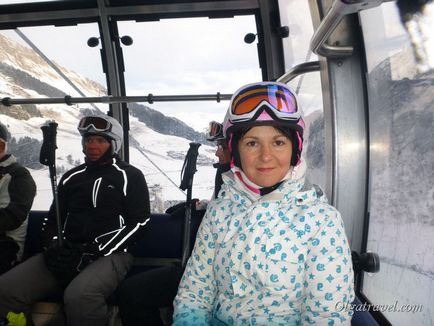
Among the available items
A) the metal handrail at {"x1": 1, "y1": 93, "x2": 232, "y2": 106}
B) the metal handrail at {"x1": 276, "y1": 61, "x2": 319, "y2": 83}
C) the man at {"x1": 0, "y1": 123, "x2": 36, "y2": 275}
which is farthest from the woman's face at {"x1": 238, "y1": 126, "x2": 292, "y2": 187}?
the man at {"x1": 0, "y1": 123, "x2": 36, "y2": 275}

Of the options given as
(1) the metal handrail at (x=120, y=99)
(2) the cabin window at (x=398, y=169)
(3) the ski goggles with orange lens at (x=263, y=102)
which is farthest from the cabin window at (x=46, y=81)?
(2) the cabin window at (x=398, y=169)

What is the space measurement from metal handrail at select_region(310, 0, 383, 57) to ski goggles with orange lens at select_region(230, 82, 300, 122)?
247mm

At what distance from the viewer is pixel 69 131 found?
11.8 ft

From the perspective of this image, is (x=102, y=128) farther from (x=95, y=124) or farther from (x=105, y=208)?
(x=105, y=208)

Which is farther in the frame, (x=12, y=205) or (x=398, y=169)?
(x=12, y=205)

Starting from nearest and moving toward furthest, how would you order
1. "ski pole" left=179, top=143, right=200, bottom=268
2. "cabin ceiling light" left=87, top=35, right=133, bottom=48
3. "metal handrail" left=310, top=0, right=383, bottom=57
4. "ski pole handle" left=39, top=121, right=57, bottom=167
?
"metal handrail" left=310, top=0, right=383, bottom=57, "ski pole handle" left=39, top=121, right=57, bottom=167, "ski pole" left=179, top=143, right=200, bottom=268, "cabin ceiling light" left=87, top=35, right=133, bottom=48

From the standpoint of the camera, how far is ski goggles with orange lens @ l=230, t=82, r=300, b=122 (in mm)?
1208

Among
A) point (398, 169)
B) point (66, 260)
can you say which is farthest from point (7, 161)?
point (398, 169)

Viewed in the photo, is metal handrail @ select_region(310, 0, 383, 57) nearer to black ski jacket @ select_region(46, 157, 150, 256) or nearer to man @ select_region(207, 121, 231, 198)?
man @ select_region(207, 121, 231, 198)

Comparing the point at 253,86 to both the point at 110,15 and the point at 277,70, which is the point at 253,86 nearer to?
the point at 277,70

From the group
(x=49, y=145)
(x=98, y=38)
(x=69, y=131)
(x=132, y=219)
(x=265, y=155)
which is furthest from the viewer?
(x=69, y=131)

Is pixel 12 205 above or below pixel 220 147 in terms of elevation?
below

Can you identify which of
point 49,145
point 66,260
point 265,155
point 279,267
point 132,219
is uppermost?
point 49,145

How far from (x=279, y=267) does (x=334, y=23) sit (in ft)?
2.92
